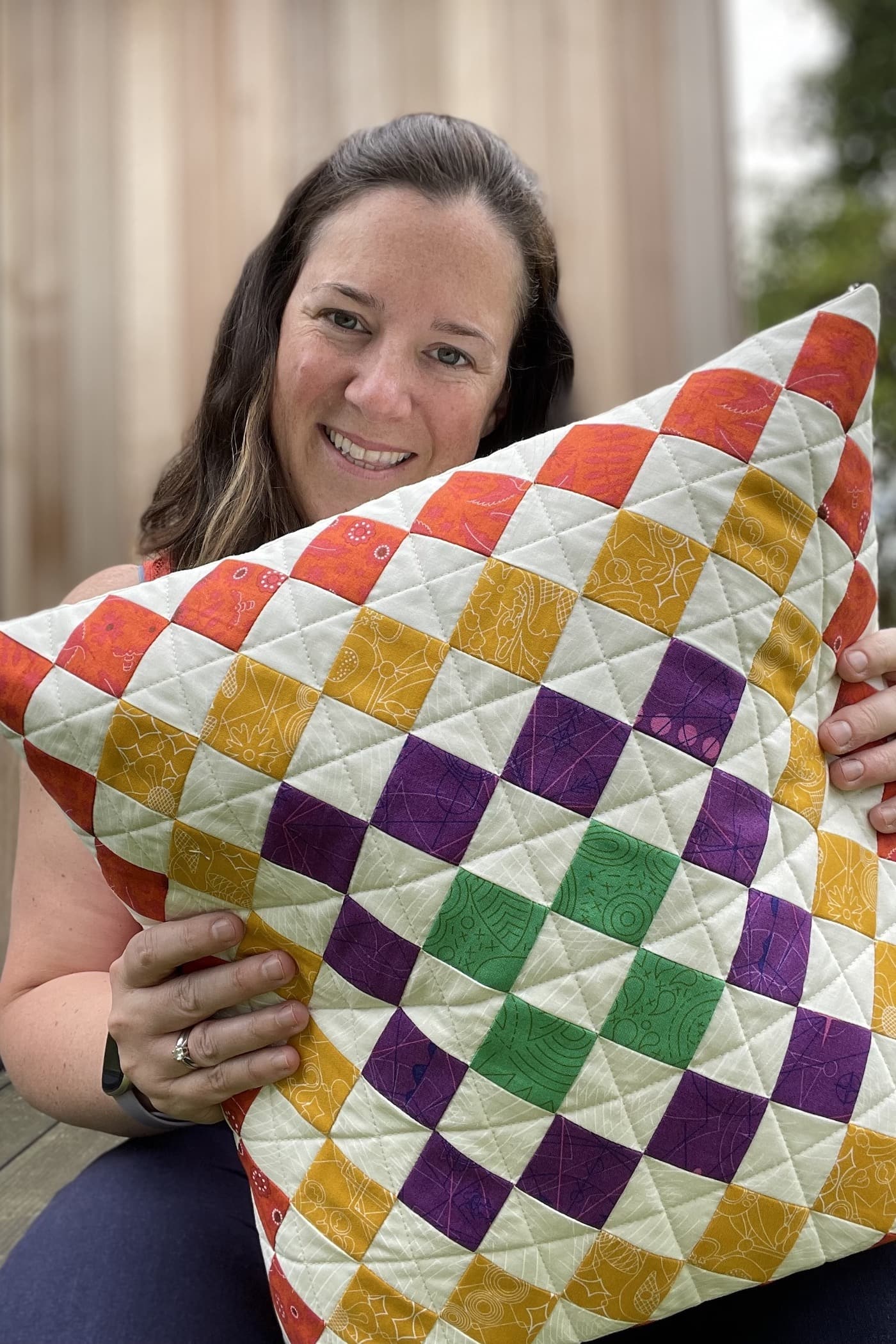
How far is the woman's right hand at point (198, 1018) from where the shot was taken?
0.62 m

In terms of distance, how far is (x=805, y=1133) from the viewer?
1.96 feet

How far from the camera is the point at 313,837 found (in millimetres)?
598

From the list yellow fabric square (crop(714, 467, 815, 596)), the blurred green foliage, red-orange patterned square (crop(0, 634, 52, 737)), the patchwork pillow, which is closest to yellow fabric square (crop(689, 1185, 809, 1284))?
the patchwork pillow

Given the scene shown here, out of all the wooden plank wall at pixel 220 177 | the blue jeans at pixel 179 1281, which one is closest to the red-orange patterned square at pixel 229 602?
Answer: the blue jeans at pixel 179 1281

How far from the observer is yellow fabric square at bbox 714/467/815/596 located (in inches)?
24.2

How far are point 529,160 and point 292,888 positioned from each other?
180 centimetres

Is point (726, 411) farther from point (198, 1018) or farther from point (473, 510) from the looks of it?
point (198, 1018)

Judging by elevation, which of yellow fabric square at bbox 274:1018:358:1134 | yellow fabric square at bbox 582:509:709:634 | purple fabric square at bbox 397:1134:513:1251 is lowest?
purple fabric square at bbox 397:1134:513:1251

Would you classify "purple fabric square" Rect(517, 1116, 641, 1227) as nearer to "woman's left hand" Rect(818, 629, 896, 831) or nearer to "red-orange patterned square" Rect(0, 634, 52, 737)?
"woman's left hand" Rect(818, 629, 896, 831)

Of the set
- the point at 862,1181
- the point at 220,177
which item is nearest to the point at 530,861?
the point at 862,1181

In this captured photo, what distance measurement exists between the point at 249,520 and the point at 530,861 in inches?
18.2

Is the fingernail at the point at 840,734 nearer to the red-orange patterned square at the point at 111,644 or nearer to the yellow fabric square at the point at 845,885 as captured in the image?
the yellow fabric square at the point at 845,885

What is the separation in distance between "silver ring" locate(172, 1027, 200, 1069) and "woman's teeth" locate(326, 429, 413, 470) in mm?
483

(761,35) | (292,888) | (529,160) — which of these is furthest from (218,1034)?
(761,35)
